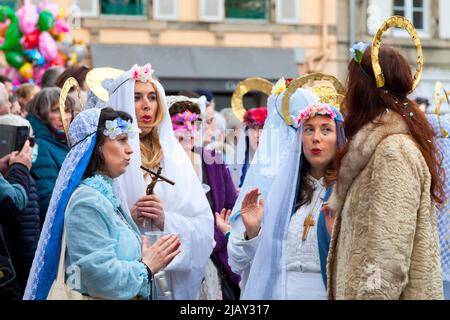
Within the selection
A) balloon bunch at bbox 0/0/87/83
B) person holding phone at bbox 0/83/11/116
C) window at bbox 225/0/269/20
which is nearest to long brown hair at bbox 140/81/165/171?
person holding phone at bbox 0/83/11/116

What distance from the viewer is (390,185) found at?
3879 mm

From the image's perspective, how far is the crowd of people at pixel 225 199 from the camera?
12.9ft

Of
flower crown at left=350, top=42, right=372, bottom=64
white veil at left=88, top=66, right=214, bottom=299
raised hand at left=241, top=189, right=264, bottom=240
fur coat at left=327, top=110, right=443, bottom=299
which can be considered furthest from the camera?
white veil at left=88, top=66, right=214, bottom=299

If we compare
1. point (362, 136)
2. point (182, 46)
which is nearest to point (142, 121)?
point (362, 136)

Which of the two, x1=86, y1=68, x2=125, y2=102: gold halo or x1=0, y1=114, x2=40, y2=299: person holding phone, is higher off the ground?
x1=86, y1=68, x2=125, y2=102: gold halo

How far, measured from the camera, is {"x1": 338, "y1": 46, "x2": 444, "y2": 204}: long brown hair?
13.5 feet

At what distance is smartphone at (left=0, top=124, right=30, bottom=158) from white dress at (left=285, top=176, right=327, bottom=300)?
202cm

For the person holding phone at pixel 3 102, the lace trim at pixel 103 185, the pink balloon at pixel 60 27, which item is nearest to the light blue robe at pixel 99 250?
the lace trim at pixel 103 185

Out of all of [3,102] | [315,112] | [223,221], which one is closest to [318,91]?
[315,112]

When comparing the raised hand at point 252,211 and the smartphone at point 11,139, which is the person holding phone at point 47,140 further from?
the raised hand at point 252,211

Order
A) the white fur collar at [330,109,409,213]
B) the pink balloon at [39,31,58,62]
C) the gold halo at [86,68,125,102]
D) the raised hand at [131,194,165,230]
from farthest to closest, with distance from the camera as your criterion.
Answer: the pink balloon at [39,31,58,62] → the gold halo at [86,68,125,102] → the raised hand at [131,194,165,230] → the white fur collar at [330,109,409,213]

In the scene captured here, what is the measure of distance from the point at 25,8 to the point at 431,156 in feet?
24.5

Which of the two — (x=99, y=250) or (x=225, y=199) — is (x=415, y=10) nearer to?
(x=225, y=199)

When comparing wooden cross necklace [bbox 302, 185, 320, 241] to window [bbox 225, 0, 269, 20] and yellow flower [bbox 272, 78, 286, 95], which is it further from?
window [bbox 225, 0, 269, 20]
